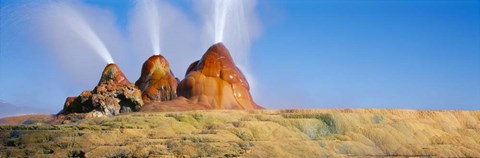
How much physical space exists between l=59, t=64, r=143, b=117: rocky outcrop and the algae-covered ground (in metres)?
6.76

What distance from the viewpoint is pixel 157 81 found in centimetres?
3947

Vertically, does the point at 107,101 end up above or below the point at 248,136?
above

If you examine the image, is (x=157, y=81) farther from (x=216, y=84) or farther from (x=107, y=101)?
(x=107, y=101)

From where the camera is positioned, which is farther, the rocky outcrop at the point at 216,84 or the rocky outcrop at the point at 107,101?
the rocky outcrop at the point at 216,84

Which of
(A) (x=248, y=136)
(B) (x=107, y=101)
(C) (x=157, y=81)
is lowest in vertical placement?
(A) (x=248, y=136)

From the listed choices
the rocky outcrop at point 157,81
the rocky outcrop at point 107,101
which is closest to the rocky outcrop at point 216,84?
the rocky outcrop at point 157,81

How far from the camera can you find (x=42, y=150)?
940 inches

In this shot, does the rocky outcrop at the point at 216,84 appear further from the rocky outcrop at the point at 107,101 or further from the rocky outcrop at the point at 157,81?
the rocky outcrop at the point at 107,101

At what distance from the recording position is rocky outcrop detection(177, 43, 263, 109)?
3716 centimetres

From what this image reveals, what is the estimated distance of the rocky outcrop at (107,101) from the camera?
34.8 meters

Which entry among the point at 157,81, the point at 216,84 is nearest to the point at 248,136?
the point at 216,84

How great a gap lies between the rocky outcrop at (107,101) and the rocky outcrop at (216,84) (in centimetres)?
352

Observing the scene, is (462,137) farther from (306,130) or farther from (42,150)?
(42,150)

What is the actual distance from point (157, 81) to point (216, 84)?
4551 millimetres
